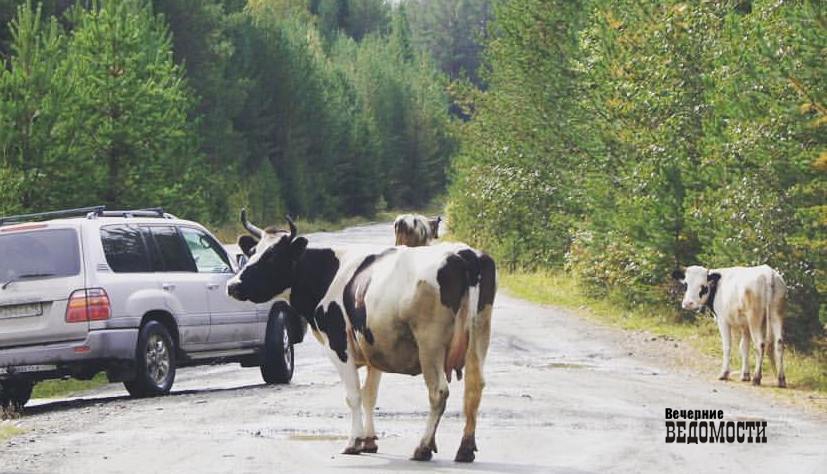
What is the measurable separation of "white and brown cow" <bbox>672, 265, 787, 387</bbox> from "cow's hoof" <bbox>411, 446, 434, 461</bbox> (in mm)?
8465

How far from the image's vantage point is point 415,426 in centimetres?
1425

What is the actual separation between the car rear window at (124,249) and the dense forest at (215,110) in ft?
42.7

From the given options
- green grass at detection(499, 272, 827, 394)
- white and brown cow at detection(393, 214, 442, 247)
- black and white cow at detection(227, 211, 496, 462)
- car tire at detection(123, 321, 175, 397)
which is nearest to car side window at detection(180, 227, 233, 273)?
car tire at detection(123, 321, 175, 397)

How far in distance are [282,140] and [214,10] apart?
21383 mm

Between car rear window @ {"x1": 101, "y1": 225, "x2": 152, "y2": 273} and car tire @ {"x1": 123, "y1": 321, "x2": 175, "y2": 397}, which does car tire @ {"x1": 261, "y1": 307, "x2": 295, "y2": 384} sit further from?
car rear window @ {"x1": 101, "y1": 225, "x2": 152, "y2": 273}

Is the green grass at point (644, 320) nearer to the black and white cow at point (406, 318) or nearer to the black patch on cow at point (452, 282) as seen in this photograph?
the black and white cow at point (406, 318)

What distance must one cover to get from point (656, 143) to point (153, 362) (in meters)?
13.4

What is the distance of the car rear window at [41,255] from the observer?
667 inches

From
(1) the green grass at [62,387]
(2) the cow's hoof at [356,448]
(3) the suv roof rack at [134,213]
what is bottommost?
(1) the green grass at [62,387]

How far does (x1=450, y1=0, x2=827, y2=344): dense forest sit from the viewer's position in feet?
67.8

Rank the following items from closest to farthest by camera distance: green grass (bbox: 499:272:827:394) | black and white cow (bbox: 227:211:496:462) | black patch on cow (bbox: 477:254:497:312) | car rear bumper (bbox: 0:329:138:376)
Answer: black and white cow (bbox: 227:211:496:462)
black patch on cow (bbox: 477:254:497:312)
car rear bumper (bbox: 0:329:138:376)
green grass (bbox: 499:272:827:394)

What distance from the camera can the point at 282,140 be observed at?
95.3m

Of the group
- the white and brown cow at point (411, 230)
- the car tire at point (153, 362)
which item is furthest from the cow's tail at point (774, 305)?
the car tire at point (153, 362)

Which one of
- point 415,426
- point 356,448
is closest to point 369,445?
point 356,448
